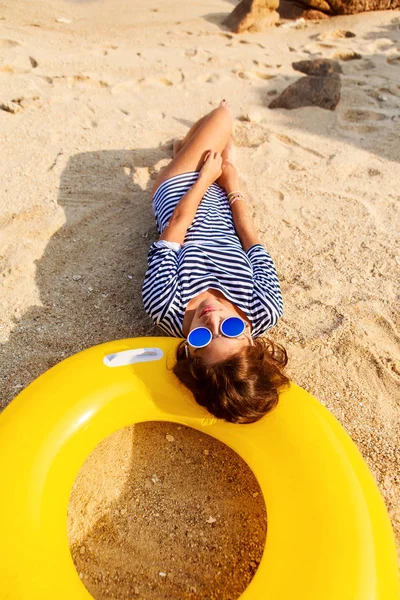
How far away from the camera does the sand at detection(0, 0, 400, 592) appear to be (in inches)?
88.3

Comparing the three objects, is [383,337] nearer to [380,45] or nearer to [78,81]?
[78,81]

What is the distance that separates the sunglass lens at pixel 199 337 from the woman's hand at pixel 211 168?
47.2 inches

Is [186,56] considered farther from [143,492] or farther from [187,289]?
[143,492]

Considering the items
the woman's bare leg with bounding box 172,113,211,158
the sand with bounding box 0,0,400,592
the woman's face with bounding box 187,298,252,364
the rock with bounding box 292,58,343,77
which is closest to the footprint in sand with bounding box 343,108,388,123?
the sand with bounding box 0,0,400,592

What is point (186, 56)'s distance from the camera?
5.02 meters

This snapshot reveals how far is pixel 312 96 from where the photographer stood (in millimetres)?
4172

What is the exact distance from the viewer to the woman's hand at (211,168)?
272 centimetres

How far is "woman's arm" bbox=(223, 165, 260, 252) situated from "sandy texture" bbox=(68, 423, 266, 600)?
1.04 m

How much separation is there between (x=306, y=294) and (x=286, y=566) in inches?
56.9

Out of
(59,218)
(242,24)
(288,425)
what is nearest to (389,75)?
(242,24)

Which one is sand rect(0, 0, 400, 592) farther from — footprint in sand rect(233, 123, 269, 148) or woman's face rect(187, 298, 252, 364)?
woman's face rect(187, 298, 252, 364)

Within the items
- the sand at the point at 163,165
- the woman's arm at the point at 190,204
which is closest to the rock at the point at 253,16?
the sand at the point at 163,165

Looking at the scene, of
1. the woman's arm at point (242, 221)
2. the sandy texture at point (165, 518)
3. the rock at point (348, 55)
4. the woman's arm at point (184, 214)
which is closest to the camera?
the sandy texture at point (165, 518)

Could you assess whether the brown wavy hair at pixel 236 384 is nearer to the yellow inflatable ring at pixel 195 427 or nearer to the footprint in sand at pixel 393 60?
the yellow inflatable ring at pixel 195 427
